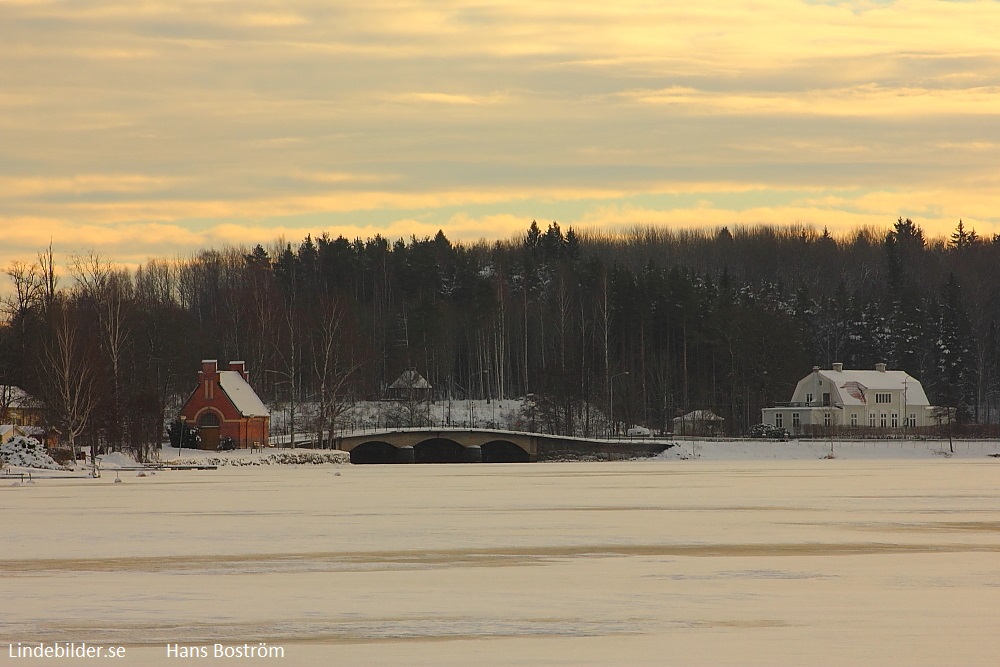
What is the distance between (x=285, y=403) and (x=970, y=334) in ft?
210

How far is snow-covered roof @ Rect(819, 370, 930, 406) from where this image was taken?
113 meters

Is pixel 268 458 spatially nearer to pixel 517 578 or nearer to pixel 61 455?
pixel 61 455

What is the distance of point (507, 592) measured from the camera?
1988 cm

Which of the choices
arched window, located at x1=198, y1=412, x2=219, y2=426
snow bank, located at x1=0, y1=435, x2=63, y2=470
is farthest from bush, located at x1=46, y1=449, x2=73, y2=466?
arched window, located at x1=198, y1=412, x2=219, y2=426

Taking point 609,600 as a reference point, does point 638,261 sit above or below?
above

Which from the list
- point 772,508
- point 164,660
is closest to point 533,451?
point 772,508

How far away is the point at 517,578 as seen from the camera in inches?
845

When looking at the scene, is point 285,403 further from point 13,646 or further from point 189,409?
point 13,646

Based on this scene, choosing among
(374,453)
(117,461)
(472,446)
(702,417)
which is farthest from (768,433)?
(117,461)

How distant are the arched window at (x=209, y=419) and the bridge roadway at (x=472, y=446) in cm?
795

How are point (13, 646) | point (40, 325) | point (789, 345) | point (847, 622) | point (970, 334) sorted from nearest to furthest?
point (13, 646)
point (847, 622)
point (40, 325)
point (789, 345)
point (970, 334)

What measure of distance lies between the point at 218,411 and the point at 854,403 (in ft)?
184

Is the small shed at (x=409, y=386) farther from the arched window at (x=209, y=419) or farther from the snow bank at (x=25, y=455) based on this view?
the snow bank at (x=25, y=455)

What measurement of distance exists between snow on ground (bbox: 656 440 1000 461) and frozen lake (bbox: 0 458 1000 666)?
138 ft
